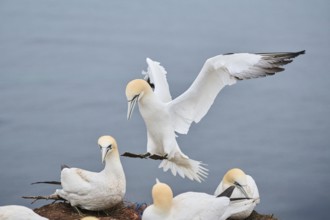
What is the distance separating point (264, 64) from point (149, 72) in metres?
2.40

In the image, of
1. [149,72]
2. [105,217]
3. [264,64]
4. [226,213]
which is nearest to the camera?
[226,213]

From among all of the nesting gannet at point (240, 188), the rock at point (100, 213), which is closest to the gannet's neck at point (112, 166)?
the rock at point (100, 213)

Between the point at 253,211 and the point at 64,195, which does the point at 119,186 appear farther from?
the point at 253,211

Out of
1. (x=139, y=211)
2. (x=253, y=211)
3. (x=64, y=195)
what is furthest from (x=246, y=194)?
(x=64, y=195)

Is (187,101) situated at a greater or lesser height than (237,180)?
greater

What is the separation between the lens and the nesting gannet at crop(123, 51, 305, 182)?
34.2ft

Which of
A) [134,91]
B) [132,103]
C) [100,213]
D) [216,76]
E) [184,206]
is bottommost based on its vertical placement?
[100,213]

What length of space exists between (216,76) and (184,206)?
2.25m

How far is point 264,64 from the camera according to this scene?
34.3 ft

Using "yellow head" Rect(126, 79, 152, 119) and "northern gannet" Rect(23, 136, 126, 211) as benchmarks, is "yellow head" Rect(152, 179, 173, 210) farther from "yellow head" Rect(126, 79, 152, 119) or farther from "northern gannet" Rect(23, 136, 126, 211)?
"yellow head" Rect(126, 79, 152, 119)

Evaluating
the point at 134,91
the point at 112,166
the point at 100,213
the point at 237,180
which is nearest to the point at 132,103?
the point at 134,91

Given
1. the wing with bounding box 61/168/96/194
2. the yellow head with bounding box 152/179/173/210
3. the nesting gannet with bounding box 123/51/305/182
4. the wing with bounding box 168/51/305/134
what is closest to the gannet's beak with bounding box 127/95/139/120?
the nesting gannet with bounding box 123/51/305/182

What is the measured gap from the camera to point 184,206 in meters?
8.98

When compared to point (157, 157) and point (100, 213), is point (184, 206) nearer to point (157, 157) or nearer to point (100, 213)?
point (100, 213)
